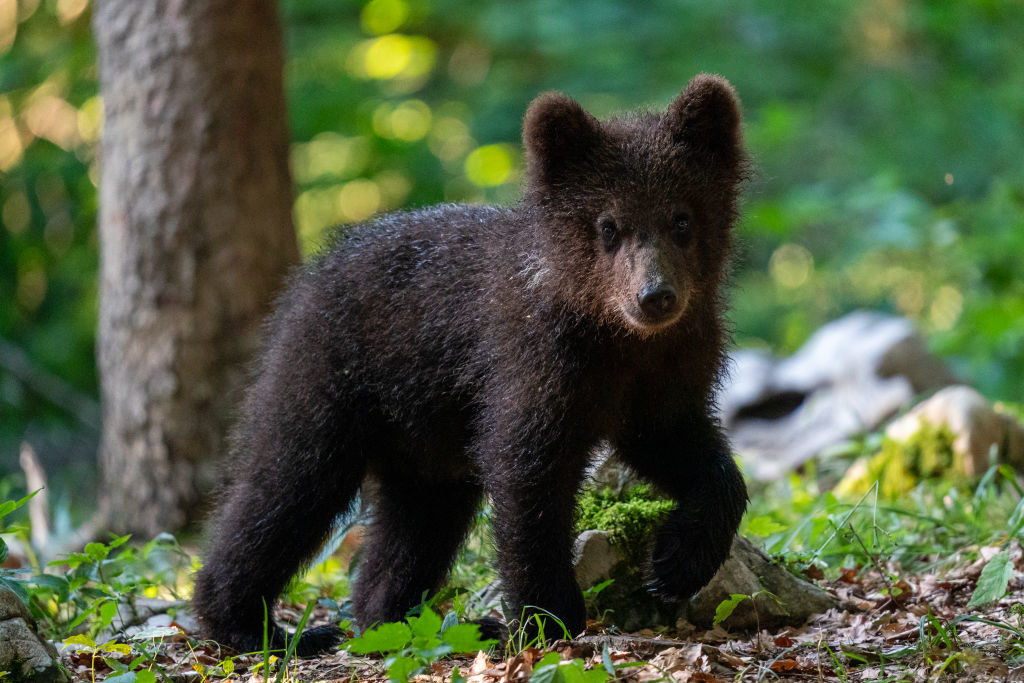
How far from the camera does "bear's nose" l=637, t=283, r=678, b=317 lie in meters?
3.61

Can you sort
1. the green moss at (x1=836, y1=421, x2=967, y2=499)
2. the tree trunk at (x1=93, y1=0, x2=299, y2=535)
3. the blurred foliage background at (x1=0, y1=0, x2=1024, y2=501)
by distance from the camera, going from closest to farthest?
the green moss at (x1=836, y1=421, x2=967, y2=499) < the tree trunk at (x1=93, y1=0, x2=299, y2=535) < the blurred foliage background at (x1=0, y1=0, x2=1024, y2=501)

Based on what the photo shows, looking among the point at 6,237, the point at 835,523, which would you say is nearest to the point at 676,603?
the point at 835,523

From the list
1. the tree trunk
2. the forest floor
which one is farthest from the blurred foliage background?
the forest floor

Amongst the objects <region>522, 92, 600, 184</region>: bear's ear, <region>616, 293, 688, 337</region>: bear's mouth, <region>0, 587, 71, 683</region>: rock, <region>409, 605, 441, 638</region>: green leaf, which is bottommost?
<region>0, 587, 71, 683</region>: rock

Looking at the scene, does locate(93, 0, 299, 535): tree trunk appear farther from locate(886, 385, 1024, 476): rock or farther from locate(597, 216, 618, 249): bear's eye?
locate(886, 385, 1024, 476): rock

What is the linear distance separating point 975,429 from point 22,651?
532 cm

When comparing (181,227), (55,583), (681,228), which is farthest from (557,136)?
(181,227)

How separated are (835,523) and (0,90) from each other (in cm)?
870

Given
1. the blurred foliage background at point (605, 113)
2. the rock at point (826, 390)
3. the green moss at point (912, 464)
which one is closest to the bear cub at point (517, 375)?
the green moss at point (912, 464)

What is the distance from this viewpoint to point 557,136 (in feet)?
12.9

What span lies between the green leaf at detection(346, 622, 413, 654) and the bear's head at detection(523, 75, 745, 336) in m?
1.43

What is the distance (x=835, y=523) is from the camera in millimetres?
4703

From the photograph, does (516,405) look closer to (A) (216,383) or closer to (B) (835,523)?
(B) (835,523)

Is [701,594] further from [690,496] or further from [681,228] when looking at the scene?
[681,228]
